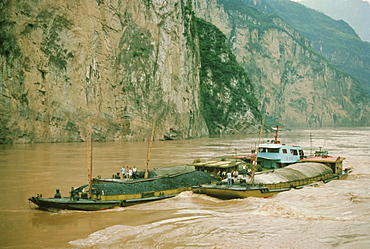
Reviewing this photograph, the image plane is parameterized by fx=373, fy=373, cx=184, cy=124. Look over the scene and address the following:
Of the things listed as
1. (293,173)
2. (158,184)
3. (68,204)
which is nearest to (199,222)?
(158,184)

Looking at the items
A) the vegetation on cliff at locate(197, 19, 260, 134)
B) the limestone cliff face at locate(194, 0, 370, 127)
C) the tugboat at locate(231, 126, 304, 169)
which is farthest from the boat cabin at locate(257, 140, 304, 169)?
the limestone cliff face at locate(194, 0, 370, 127)

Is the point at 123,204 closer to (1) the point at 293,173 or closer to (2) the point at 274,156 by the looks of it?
(1) the point at 293,173

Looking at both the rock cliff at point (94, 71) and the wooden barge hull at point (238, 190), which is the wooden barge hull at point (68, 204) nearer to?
the wooden barge hull at point (238, 190)

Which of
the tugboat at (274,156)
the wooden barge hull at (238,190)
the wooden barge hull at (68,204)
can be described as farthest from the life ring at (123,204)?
the tugboat at (274,156)

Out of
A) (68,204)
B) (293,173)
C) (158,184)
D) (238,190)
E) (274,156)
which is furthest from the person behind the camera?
(274,156)

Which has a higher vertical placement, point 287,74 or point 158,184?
point 287,74

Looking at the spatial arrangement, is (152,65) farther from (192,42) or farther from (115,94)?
(192,42)
